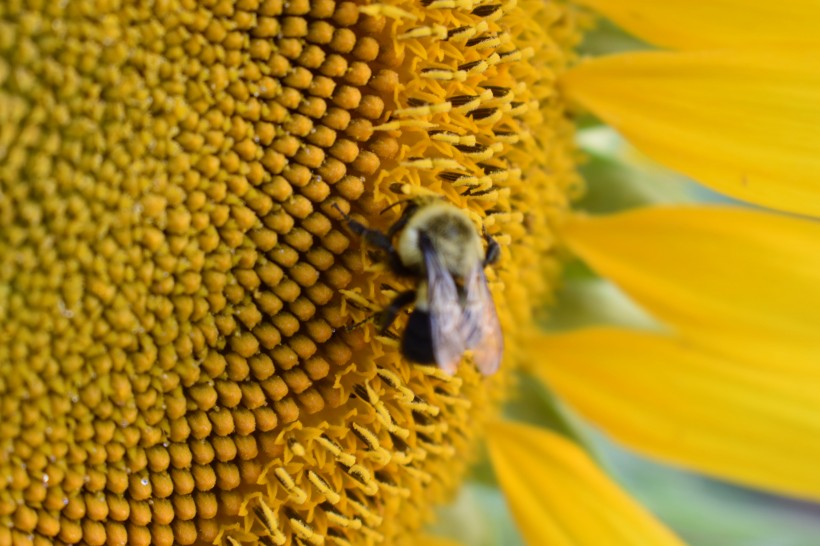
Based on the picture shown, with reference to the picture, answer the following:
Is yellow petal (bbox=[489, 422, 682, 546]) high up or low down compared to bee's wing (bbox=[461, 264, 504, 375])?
down

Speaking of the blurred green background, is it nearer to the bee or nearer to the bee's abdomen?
the bee

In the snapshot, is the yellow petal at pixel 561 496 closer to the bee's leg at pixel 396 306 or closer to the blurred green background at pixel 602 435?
the blurred green background at pixel 602 435

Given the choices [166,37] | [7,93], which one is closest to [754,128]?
[166,37]

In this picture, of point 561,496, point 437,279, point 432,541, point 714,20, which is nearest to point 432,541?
point 432,541

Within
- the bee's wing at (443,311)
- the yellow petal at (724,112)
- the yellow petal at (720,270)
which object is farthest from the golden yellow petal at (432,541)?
the yellow petal at (724,112)

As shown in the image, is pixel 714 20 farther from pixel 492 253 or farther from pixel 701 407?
pixel 701 407

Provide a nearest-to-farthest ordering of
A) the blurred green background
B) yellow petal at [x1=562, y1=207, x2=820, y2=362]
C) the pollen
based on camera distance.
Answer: the pollen → yellow petal at [x1=562, y1=207, x2=820, y2=362] → the blurred green background

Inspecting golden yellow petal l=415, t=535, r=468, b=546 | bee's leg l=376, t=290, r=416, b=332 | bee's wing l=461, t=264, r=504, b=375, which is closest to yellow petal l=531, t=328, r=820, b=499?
golden yellow petal l=415, t=535, r=468, b=546

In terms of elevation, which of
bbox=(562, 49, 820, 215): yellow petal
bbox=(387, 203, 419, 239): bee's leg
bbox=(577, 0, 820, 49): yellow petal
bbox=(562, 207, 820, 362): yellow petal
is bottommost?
bbox=(562, 207, 820, 362): yellow petal

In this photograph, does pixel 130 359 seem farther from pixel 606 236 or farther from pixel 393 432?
pixel 606 236
